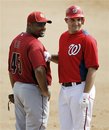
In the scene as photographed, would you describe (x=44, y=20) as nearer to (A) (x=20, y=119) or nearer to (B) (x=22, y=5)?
(A) (x=20, y=119)

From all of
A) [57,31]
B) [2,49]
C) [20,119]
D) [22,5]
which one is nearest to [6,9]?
[22,5]

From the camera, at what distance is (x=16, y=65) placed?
6.77 m

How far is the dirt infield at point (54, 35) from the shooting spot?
10789 millimetres

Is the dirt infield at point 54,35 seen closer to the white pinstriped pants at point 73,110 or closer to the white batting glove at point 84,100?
the white pinstriped pants at point 73,110

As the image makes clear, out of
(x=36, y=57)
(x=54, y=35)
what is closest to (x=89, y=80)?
(x=36, y=57)

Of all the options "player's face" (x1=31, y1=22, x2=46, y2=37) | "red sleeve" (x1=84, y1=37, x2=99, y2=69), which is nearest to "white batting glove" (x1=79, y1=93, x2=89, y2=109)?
"red sleeve" (x1=84, y1=37, x2=99, y2=69)

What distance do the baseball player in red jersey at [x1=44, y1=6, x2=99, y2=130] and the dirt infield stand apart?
332cm

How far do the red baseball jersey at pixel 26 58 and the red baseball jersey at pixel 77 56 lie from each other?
10.1 inches

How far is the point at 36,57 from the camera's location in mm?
6496

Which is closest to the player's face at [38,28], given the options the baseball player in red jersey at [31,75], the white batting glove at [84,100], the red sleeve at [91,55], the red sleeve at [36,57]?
the baseball player in red jersey at [31,75]

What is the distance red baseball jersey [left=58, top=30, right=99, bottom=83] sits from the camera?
6.39m

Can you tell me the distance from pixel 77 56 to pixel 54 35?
13768mm

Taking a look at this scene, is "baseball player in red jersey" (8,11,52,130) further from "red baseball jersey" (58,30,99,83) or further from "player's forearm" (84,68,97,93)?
"player's forearm" (84,68,97,93)

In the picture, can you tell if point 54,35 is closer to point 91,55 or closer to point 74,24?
point 74,24
